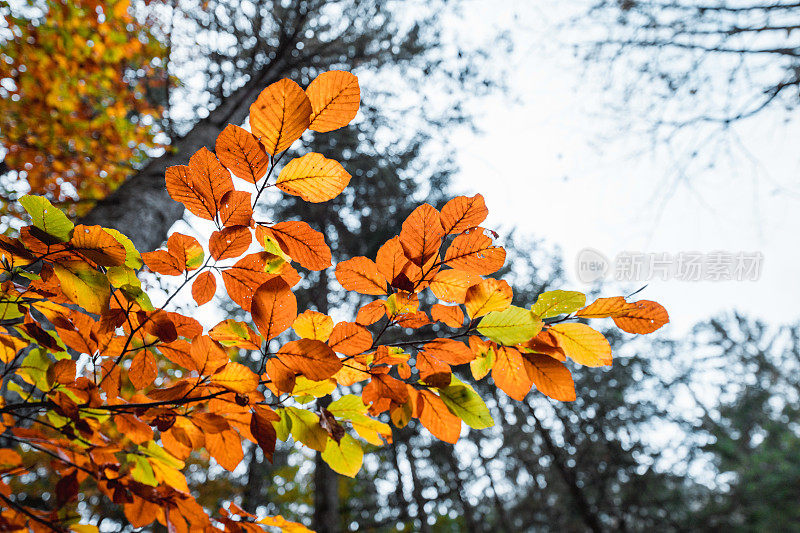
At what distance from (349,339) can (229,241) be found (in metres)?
0.22

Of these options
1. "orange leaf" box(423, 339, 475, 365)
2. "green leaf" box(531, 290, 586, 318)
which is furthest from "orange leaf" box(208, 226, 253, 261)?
Result: "green leaf" box(531, 290, 586, 318)

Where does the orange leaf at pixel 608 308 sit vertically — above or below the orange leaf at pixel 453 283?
below

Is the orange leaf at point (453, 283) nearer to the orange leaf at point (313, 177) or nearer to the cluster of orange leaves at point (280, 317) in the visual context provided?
the cluster of orange leaves at point (280, 317)

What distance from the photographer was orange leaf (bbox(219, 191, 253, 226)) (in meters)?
0.51

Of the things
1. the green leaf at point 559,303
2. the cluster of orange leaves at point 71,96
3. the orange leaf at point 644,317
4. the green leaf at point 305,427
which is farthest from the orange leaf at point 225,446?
the cluster of orange leaves at point 71,96

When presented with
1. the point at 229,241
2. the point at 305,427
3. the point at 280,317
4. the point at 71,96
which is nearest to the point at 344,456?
→ the point at 305,427

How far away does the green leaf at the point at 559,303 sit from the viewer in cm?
55

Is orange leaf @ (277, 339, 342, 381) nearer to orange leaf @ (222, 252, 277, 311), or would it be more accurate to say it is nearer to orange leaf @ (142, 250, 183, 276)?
orange leaf @ (222, 252, 277, 311)

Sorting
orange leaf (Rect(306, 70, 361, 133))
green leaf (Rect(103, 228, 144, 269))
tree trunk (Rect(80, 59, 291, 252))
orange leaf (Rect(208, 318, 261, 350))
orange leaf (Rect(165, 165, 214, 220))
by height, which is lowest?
orange leaf (Rect(208, 318, 261, 350))

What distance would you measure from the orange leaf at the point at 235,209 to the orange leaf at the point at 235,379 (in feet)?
0.71

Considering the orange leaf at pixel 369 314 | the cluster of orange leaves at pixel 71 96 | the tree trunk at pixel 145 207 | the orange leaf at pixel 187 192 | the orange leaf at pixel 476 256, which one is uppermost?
the cluster of orange leaves at pixel 71 96

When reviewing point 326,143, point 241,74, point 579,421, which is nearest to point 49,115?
point 241,74

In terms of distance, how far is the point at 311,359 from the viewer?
520 millimetres

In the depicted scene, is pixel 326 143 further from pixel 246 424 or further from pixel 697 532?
pixel 697 532
